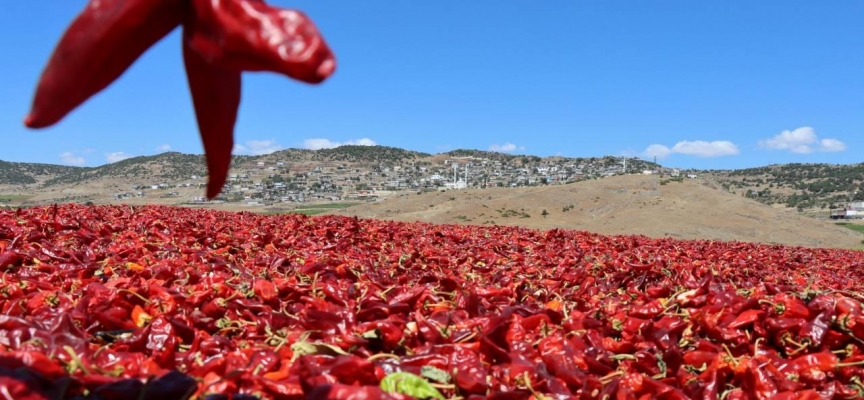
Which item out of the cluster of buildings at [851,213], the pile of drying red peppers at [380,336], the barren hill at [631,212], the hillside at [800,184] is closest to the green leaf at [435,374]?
the pile of drying red peppers at [380,336]

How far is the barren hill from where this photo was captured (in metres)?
29.3

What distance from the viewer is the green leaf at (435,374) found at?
2.63m

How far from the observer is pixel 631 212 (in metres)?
33.6

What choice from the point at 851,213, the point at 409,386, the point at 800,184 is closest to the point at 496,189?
the point at 851,213

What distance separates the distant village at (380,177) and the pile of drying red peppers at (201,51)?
71.8 meters

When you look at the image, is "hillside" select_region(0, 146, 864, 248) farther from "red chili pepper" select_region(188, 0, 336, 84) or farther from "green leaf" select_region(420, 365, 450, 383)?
"red chili pepper" select_region(188, 0, 336, 84)

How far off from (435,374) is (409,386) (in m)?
0.22

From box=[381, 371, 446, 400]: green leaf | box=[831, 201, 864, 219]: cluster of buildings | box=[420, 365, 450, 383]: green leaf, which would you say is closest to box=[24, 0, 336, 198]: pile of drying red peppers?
box=[381, 371, 446, 400]: green leaf

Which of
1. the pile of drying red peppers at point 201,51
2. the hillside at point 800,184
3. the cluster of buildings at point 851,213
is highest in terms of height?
the hillside at point 800,184

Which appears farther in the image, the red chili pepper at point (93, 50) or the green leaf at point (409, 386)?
the green leaf at point (409, 386)

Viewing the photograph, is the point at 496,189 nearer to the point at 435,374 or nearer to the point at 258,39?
the point at 435,374

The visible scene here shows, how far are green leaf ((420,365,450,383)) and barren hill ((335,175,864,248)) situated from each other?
2604 cm

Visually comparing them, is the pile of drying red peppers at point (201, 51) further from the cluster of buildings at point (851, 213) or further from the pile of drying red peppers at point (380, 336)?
the cluster of buildings at point (851, 213)

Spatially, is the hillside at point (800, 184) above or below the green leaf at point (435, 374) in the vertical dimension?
above
